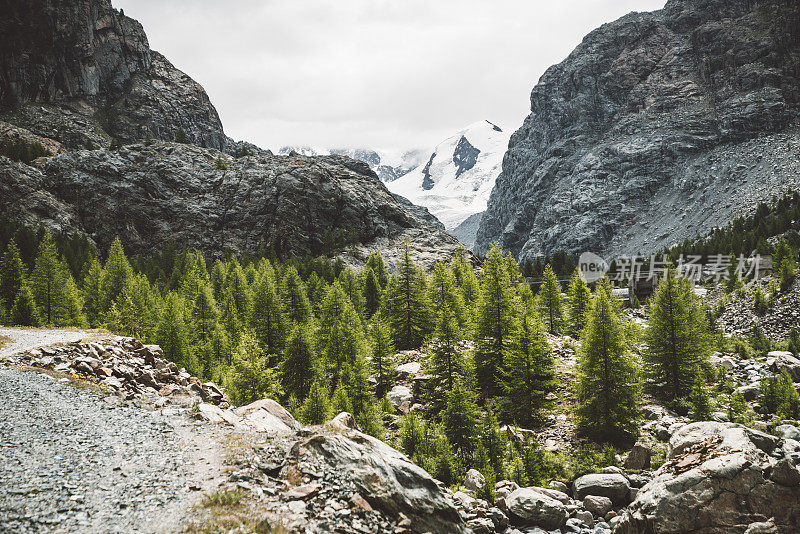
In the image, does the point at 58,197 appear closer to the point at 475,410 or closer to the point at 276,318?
the point at 276,318

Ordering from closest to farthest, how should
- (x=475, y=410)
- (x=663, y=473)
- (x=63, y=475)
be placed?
(x=63, y=475)
(x=663, y=473)
(x=475, y=410)

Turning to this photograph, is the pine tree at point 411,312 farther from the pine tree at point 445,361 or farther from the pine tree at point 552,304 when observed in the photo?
the pine tree at point 552,304

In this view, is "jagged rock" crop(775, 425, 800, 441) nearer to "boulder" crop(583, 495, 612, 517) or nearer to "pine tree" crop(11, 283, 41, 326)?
"boulder" crop(583, 495, 612, 517)

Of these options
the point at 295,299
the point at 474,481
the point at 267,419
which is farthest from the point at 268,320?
the point at 474,481

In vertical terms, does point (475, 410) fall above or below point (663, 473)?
below

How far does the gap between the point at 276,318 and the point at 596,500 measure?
3037 cm

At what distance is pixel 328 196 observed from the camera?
13062 cm

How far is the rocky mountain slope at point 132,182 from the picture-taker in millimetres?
113875

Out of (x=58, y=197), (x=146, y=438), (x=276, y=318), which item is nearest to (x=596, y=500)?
(x=146, y=438)

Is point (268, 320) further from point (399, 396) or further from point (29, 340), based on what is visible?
point (29, 340)

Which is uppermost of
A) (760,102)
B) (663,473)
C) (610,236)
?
(760,102)

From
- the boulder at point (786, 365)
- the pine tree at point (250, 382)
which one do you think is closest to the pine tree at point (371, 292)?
the pine tree at point (250, 382)

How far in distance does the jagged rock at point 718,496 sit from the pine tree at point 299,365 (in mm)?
21551

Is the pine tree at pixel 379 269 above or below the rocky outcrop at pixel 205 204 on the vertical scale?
below
